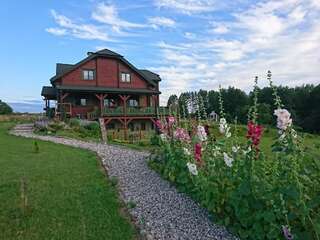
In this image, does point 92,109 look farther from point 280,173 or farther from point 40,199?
point 280,173

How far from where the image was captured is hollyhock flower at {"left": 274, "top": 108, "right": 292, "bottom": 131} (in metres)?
3.35

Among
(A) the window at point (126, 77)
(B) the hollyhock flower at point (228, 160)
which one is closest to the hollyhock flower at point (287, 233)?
(B) the hollyhock flower at point (228, 160)

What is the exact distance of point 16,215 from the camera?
15.4ft

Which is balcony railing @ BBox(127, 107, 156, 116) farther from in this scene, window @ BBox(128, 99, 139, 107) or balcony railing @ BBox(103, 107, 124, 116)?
window @ BBox(128, 99, 139, 107)

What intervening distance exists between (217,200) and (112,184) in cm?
270

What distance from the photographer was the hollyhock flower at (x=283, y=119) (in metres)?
3.35

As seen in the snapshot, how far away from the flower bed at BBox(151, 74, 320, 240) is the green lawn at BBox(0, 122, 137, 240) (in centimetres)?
121

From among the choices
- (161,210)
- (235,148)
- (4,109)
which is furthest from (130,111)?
(4,109)

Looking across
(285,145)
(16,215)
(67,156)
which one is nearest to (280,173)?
(285,145)

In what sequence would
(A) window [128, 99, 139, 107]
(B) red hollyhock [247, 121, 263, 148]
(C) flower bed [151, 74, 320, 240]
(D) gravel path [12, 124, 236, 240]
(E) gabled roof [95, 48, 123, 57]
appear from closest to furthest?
(C) flower bed [151, 74, 320, 240], (B) red hollyhock [247, 121, 263, 148], (D) gravel path [12, 124, 236, 240], (E) gabled roof [95, 48, 123, 57], (A) window [128, 99, 139, 107]

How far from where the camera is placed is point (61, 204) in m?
5.20

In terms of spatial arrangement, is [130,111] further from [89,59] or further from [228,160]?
[228,160]

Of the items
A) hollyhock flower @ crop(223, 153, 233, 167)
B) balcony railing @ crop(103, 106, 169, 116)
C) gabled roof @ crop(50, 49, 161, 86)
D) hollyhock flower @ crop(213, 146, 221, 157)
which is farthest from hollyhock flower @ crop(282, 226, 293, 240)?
gabled roof @ crop(50, 49, 161, 86)

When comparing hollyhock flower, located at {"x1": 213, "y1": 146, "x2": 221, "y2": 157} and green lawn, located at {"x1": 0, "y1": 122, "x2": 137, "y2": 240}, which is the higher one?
hollyhock flower, located at {"x1": 213, "y1": 146, "x2": 221, "y2": 157}
